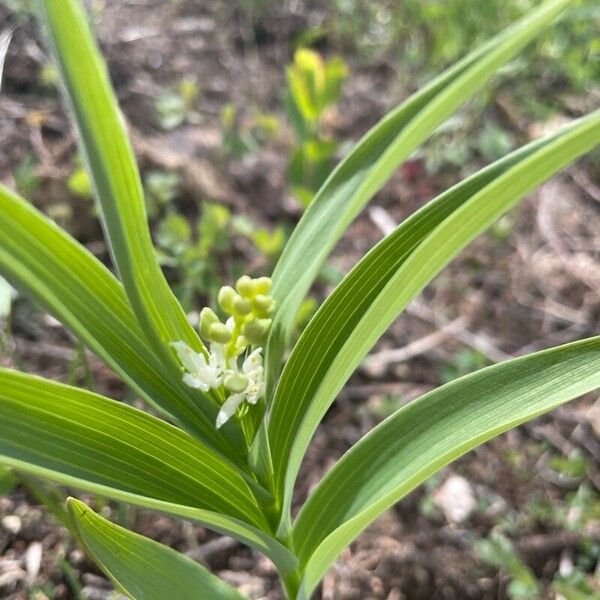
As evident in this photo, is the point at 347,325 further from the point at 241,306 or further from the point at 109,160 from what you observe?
the point at 109,160

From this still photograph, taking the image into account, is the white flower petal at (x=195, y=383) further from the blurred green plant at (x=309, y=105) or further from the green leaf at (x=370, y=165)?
the blurred green plant at (x=309, y=105)

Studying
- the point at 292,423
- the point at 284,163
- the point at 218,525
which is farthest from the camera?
the point at 284,163

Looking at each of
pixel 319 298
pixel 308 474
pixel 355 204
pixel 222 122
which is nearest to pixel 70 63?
pixel 355 204

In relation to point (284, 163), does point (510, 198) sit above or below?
below

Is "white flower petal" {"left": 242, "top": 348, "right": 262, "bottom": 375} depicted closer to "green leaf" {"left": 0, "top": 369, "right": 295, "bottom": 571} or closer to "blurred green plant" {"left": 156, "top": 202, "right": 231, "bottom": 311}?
"green leaf" {"left": 0, "top": 369, "right": 295, "bottom": 571}

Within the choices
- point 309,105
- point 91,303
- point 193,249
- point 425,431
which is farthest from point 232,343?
point 309,105

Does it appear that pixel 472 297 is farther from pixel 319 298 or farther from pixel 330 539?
pixel 330 539

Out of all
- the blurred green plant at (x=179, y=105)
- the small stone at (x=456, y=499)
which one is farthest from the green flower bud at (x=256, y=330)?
the blurred green plant at (x=179, y=105)
